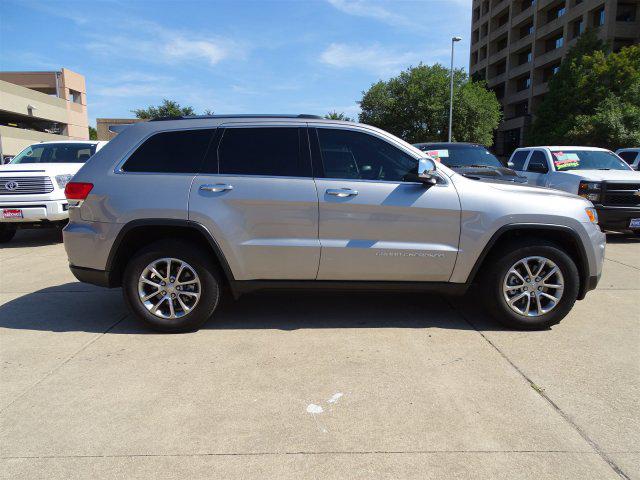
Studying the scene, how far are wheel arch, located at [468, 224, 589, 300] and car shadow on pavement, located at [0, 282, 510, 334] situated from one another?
74 cm

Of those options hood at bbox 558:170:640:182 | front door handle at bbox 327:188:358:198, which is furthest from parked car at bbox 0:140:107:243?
hood at bbox 558:170:640:182

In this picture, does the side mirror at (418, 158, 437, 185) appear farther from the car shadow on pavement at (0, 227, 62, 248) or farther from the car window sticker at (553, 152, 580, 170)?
the car shadow on pavement at (0, 227, 62, 248)

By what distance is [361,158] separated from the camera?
13.9 feet

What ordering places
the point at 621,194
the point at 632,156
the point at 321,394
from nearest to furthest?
1. the point at 321,394
2. the point at 621,194
3. the point at 632,156

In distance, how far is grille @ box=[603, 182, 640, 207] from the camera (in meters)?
8.56

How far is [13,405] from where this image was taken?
120 inches

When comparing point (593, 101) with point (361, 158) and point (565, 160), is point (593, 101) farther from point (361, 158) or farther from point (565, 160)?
point (361, 158)

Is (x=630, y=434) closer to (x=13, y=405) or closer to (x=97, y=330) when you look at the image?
(x=13, y=405)

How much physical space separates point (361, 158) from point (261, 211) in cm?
103

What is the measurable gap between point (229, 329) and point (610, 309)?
398 centimetres

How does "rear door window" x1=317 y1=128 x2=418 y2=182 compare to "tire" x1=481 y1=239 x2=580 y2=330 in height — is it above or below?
above

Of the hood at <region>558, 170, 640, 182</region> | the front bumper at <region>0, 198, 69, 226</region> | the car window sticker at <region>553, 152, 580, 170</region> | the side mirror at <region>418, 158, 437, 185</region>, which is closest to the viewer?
the side mirror at <region>418, 158, 437, 185</region>

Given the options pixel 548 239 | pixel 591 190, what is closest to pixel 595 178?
pixel 591 190

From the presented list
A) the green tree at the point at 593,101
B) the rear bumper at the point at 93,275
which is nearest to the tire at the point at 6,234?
the rear bumper at the point at 93,275
